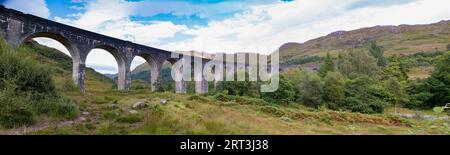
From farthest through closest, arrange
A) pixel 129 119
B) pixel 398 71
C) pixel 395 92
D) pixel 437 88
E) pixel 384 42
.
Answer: pixel 384 42, pixel 398 71, pixel 395 92, pixel 437 88, pixel 129 119

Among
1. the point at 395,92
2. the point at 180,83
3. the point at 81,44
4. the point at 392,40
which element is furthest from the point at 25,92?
the point at 392,40

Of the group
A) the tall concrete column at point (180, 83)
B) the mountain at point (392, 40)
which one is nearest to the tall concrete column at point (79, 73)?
the tall concrete column at point (180, 83)

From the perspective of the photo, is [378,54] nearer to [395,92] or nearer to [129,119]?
[395,92]

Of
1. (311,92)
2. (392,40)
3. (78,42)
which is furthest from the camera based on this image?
(392,40)

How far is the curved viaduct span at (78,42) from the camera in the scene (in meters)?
13.5

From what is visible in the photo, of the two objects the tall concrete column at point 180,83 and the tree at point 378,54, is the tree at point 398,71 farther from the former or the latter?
the tall concrete column at point 180,83

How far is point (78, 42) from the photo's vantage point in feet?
56.0

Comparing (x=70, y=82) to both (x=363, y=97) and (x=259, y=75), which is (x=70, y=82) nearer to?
(x=259, y=75)

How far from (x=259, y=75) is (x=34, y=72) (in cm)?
2130

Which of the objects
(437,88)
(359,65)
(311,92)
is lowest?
(311,92)

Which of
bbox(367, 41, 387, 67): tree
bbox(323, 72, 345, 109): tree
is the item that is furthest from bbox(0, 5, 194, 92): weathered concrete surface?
bbox(367, 41, 387, 67): tree
